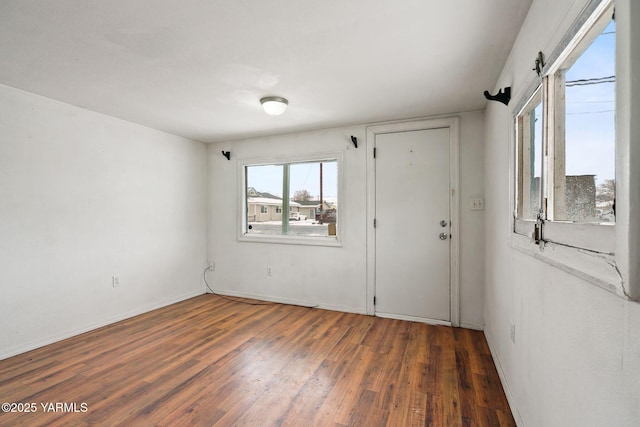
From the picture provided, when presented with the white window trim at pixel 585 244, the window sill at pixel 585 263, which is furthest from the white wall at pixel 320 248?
the window sill at pixel 585 263

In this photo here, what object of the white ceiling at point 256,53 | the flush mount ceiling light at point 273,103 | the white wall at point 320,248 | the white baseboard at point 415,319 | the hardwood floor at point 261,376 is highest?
the white ceiling at point 256,53

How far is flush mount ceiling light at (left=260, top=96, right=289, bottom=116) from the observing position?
9.18ft

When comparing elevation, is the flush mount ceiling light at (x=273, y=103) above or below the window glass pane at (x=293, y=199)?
above

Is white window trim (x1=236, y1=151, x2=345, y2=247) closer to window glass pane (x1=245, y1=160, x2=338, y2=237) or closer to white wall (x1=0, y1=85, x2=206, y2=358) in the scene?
window glass pane (x1=245, y1=160, x2=338, y2=237)

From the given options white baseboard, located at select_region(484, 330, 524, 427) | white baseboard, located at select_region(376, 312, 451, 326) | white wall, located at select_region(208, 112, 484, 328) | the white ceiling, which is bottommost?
white baseboard, located at select_region(376, 312, 451, 326)

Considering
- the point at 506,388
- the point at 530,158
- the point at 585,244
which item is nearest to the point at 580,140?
the point at 585,244

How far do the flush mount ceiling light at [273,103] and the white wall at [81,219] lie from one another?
6.30 feet

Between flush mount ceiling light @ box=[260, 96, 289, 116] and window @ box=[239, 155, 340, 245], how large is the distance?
1.16 m

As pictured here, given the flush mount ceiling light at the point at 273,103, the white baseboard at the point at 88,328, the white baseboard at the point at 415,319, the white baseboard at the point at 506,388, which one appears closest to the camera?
the white baseboard at the point at 506,388

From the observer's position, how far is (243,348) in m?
2.74

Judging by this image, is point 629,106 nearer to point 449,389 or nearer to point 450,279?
point 449,389

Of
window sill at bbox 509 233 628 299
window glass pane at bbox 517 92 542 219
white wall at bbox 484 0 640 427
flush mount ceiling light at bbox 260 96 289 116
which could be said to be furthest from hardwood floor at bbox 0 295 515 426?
flush mount ceiling light at bbox 260 96 289 116

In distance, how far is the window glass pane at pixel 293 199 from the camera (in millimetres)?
3975

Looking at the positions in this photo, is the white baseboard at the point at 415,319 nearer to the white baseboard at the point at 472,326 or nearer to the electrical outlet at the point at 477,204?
the white baseboard at the point at 472,326
